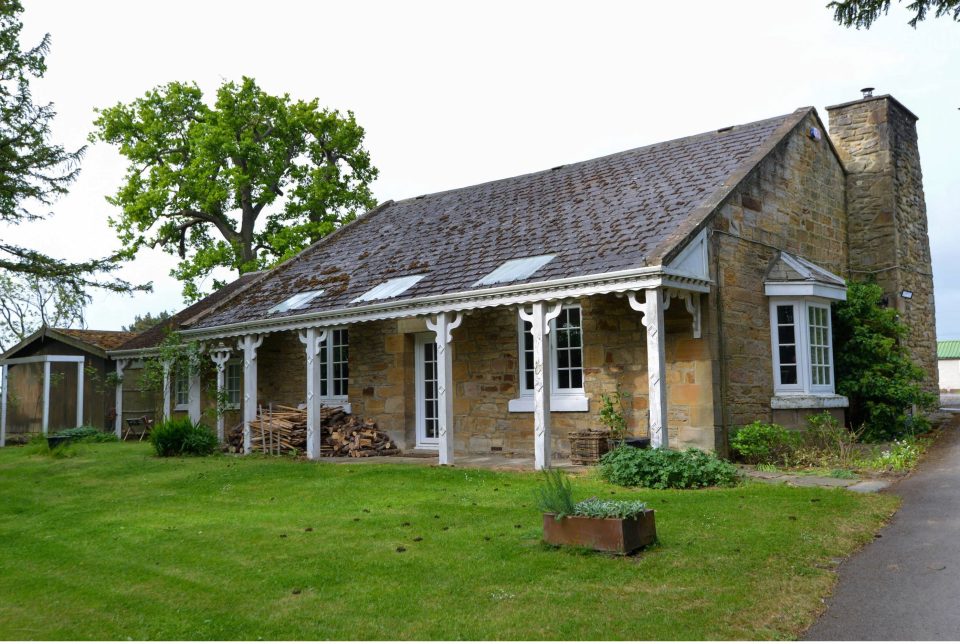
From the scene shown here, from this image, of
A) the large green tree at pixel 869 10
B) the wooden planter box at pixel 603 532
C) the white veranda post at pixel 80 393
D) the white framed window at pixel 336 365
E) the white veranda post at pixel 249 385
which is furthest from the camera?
the white veranda post at pixel 80 393

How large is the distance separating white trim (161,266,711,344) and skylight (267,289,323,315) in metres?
0.46

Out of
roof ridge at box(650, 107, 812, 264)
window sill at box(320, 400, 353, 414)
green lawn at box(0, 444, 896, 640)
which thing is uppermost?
roof ridge at box(650, 107, 812, 264)

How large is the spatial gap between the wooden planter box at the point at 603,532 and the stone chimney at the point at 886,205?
1126cm

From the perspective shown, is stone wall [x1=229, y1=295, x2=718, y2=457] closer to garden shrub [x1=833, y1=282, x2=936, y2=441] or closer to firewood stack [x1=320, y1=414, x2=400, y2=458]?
firewood stack [x1=320, y1=414, x2=400, y2=458]

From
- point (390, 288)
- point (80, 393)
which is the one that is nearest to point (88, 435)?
point (80, 393)

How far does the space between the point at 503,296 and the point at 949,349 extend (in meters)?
40.7

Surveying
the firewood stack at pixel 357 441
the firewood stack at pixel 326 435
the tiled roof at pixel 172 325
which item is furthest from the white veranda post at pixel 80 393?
the firewood stack at pixel 357 441

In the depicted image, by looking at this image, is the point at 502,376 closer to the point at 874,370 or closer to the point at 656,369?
the point at 656,369

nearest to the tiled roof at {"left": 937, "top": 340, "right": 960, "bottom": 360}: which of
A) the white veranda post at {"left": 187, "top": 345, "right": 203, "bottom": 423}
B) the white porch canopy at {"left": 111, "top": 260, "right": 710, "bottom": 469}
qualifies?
the white porch canopy at {"left": 111, "top": 260, "right": 710, "bottom": 469}

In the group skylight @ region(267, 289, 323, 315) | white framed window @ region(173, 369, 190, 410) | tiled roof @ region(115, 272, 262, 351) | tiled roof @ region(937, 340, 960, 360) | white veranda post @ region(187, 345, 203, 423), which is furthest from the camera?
tiled roof @ region(937, 340, 960, 360)

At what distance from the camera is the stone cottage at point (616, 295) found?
11.0m

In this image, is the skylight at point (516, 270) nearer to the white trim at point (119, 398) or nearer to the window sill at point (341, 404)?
the window sill at point (341, 404)

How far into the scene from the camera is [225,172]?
29.0 m

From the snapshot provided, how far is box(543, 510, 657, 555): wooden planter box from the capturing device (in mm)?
5852
